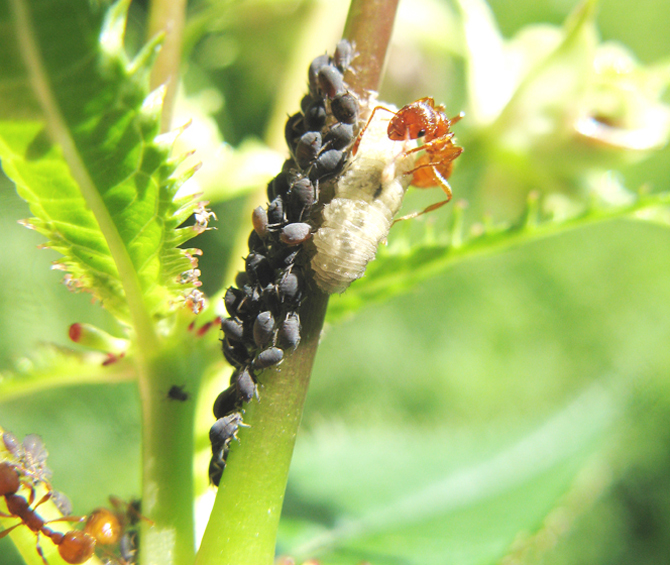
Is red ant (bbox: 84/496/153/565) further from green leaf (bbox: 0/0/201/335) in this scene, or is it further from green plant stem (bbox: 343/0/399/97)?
green plant stem (bbox: 343/0/399/97)

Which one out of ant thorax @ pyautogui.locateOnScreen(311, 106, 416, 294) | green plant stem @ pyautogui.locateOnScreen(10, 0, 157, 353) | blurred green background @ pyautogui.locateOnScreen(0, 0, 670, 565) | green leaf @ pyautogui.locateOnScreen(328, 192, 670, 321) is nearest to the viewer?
green plant stem @ pyautogui.locateOnScreen(10, 0, 157, 353)

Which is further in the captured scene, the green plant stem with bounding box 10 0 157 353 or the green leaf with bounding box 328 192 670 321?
the green leaf with bounding box 328 192 670 321

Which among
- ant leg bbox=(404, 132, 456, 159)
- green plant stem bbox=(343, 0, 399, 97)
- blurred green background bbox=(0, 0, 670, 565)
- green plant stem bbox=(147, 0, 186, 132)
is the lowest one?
blurred green background bbox=(0, 0, 670, 565)

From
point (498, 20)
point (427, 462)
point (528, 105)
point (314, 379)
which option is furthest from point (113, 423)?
point (498, 20)

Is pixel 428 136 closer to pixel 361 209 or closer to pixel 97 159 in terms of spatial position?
pixel 361 209

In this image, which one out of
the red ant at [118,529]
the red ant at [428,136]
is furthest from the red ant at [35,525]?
the red ant at [428,136]

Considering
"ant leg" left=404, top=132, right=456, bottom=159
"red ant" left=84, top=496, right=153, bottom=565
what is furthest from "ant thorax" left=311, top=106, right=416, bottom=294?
"red ant" left=84, top=496, right=153, bottom=565
